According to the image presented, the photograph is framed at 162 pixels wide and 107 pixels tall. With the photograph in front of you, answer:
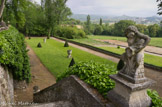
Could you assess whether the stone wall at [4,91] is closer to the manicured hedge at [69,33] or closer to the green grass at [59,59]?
the green grass at [59,59]

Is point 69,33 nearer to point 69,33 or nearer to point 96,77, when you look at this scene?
point 69,33

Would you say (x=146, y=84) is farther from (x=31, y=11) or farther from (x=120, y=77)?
(x=31, y=11)

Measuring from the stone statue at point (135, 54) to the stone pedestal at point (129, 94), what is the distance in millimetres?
137

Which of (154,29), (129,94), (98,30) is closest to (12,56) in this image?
(129,94)

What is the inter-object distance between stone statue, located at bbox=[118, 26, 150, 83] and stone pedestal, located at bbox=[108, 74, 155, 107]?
0.14m

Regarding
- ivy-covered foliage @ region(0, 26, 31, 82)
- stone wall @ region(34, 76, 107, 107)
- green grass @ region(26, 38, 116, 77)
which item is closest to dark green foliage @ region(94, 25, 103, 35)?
green grass @ region(26, 38, 116, 77)

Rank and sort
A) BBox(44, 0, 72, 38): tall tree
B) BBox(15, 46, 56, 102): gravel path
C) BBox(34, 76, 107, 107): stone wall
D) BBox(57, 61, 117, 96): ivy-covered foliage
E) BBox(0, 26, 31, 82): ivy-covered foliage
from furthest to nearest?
BBox(44, 0, 72, 38): tall tree
BBox(15, 46, 56, 102): gravel path
BBox(0, 26, 31, 82): ivy-covered foliage
BBox(57, 61, 117, 96): ivy-covered foliage
BBox(34, 76, 107, 107): stone wall

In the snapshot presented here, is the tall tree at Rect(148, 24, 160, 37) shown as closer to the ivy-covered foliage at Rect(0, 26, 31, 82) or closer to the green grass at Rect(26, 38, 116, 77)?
the green grass at Rect(26, 38, 116, 77)

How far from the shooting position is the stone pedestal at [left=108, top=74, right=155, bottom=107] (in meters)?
2.89

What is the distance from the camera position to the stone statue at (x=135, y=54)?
9.55 ft

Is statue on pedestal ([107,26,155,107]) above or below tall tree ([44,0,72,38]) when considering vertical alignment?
below

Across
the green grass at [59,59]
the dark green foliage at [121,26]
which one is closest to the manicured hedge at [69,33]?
the green grass at [59,59]

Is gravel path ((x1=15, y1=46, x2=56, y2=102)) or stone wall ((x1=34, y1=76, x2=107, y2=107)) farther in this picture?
gravel path ((x1=15, y1=46, x2=56, y2=102))

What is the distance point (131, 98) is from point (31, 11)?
43765 mm
